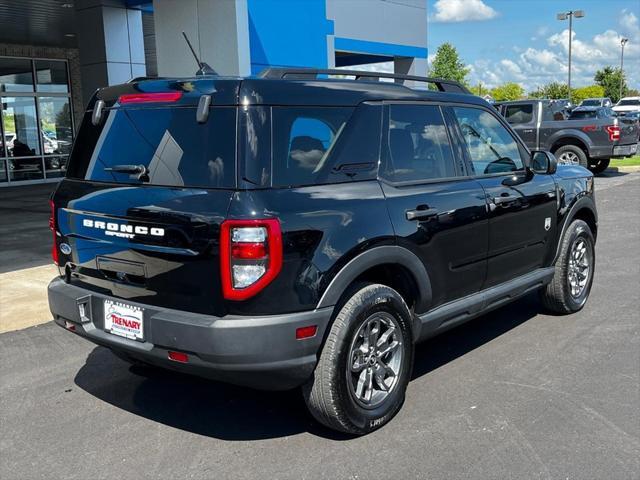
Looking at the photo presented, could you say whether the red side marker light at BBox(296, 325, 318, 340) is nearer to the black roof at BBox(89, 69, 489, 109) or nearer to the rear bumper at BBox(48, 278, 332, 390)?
→ the rear bumper at BBox(48, 278, 332, 390)

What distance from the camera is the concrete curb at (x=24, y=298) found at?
19.4ft

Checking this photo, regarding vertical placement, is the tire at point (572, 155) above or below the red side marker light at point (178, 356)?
above

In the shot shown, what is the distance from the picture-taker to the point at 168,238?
10.7 ft

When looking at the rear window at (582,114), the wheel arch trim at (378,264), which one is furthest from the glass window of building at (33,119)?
the wheel arch trim at (378,264)

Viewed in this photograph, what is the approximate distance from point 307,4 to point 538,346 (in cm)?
820

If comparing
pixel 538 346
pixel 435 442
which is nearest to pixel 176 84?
pixel 435 442

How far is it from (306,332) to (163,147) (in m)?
1.23

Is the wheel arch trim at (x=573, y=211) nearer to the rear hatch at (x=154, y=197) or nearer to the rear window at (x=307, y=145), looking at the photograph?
the rear window at (x=307, y=145)

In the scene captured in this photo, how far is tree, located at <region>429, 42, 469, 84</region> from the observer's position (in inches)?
3588

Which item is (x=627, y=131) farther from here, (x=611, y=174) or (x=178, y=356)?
(x=178, y=356)

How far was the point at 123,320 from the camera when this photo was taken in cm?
351

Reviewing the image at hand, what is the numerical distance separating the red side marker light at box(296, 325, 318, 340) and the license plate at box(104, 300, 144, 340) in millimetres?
824

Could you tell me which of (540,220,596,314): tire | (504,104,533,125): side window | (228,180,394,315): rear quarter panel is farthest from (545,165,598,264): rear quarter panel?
(504,104,533,125): side window

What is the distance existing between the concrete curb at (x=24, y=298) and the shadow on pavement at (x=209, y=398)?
1170 millimetres
